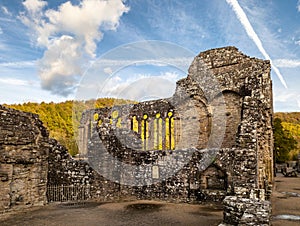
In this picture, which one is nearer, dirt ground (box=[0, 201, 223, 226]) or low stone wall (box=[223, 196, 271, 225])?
low stone wall (box=[223, 196, 271, 225])

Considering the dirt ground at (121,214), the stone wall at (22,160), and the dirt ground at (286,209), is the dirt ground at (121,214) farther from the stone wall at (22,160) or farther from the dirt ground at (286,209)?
the dirt ground at (286,209)

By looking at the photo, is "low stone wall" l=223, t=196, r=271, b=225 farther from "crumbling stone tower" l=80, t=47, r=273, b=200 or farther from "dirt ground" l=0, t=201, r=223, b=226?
"crumbling stone tower" l=80, t=47, r=273, b=200

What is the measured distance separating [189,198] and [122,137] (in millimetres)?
4348

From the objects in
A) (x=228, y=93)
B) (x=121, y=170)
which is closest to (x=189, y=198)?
(x=121, y=170)

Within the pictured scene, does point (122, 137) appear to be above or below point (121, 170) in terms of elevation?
above

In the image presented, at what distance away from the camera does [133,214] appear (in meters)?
9.43

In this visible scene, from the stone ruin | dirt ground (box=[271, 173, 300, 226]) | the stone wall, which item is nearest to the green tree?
the stone ruin

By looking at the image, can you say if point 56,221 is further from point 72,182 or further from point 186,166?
point 186,166

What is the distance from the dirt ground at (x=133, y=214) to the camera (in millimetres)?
8328

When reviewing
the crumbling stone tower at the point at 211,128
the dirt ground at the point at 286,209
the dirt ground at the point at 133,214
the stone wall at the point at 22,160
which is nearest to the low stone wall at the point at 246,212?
the dirt ground at the point at 133,214

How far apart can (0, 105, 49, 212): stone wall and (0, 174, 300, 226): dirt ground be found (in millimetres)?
609

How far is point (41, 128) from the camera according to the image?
11.9 meters

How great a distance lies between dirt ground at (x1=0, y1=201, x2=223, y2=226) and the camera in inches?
330

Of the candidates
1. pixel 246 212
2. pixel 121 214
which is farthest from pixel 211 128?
pixel 246 212
